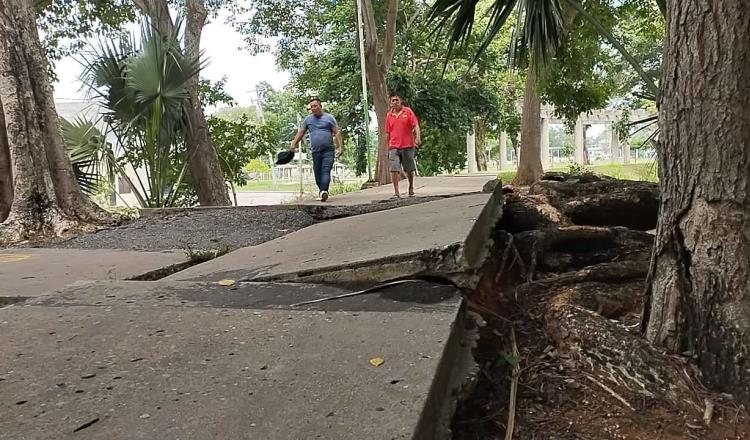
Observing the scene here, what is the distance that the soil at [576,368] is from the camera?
6.46ft

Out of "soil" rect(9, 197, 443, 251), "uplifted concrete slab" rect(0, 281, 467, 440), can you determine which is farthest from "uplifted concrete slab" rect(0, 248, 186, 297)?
"uplifted concrete slab" rect(0, 281, 467, 440)

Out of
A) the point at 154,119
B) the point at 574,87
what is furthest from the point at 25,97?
the point at 574,87

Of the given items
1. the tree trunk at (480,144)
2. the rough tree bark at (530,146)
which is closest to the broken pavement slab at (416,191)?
the rough tree bark at (530,146)

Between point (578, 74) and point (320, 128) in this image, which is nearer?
point (320, 128)

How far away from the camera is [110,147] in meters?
9.07

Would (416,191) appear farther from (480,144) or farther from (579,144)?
(579,144)

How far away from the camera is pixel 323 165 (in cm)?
838

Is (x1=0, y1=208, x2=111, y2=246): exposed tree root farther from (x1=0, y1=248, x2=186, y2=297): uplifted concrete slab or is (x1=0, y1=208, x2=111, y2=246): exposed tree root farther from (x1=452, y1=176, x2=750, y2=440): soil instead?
(x1=452, y1=176, x2=750, y2=440): soil

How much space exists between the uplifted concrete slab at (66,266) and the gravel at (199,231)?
1.70 feet

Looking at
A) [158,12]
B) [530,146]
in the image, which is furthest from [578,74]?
[158,12]

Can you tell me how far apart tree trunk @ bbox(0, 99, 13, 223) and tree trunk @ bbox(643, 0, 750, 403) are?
7.49 m

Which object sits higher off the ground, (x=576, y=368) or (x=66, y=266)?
(x=66, y=266)

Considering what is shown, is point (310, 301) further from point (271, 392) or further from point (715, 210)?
point (715, 210)

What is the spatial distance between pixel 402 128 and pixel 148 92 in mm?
3594
